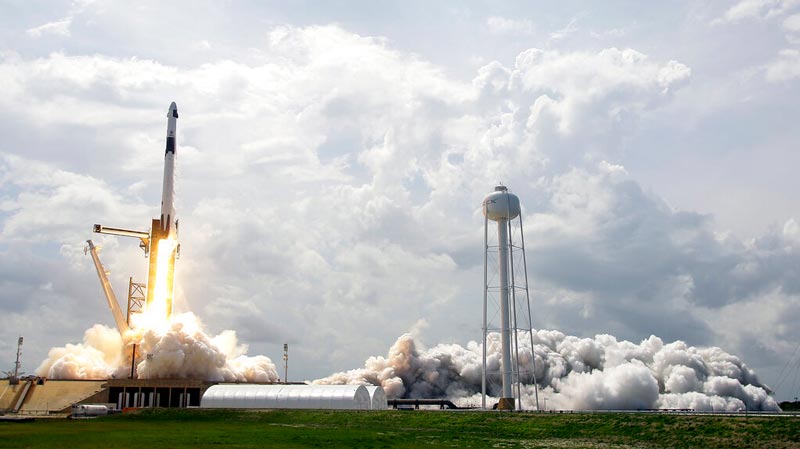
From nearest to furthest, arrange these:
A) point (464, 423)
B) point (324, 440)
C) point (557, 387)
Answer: point (324, 440) < point (464, 423) < point (557, 387)

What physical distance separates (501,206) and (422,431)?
37.7m

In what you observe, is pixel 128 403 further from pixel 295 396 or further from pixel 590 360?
pixel 590 360

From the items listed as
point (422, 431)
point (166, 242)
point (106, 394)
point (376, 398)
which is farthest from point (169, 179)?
point (422, 431)

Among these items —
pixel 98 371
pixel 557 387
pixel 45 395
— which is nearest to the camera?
pixel 45 395

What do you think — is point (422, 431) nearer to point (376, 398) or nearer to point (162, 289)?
point (376, 398)

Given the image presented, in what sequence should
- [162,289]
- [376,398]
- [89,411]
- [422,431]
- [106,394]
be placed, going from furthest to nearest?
[162,289], [106,394], [376,398], [89,411], [422,431]

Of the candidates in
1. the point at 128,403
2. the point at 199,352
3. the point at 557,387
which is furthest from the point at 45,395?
the point at 557,387

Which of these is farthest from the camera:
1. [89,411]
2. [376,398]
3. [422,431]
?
[376,398]

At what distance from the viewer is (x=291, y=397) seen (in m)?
87.3

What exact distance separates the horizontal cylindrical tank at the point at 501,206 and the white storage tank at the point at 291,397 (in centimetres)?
2601

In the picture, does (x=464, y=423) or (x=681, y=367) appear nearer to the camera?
(x=464, y=423)

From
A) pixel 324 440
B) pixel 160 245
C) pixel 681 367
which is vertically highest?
pixel 160 245

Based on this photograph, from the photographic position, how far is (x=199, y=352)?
102 metres

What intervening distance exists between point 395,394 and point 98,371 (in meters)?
44.8
